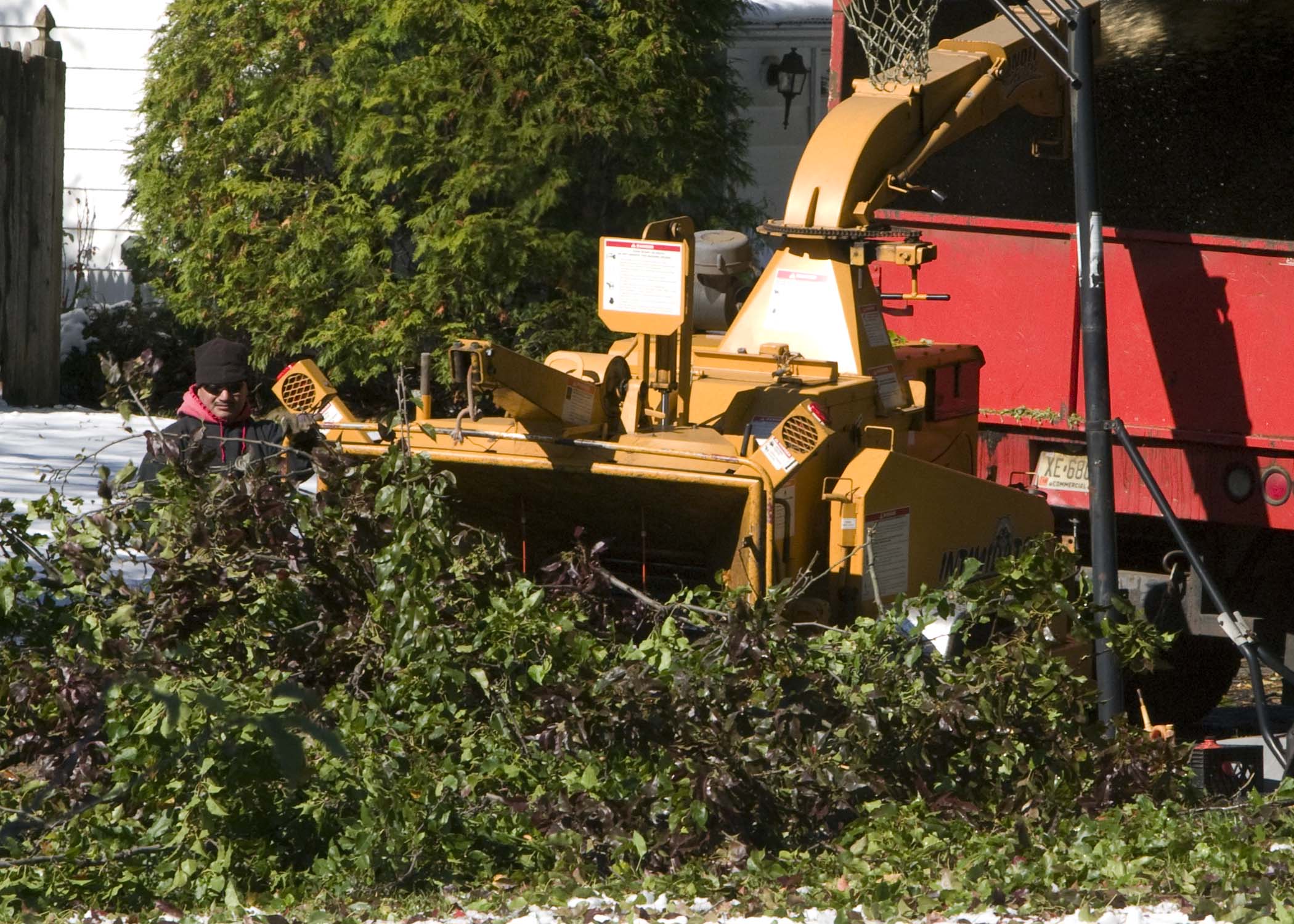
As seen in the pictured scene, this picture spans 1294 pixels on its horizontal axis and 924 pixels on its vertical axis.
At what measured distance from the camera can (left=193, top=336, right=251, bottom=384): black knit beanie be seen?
19.0 feet

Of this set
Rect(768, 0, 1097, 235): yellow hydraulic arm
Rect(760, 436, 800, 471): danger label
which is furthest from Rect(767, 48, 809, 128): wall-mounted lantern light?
Rect(760, 436, 800, 471): danger label

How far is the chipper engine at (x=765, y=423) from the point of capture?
16.5 feet

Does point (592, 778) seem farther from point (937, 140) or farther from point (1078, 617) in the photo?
point (937, 140)

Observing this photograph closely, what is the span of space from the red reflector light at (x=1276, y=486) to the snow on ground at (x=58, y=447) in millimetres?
5174

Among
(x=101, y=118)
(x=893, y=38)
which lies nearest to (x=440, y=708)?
(x=893, y=38)

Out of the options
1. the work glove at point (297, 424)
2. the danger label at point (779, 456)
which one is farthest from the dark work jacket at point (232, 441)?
the danger label at point (779, 456)

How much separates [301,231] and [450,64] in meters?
1.54

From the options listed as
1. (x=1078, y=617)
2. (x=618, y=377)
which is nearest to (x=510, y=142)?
(x=618, y=377)

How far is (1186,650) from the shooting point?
733cm

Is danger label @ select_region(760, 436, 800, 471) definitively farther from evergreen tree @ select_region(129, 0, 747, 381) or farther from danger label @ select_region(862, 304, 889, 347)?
evergreen tree @ select_region(129, 0, 747, 381)

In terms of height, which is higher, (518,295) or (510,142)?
(510,142)

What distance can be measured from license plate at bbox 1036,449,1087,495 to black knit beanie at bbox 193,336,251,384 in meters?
3.27

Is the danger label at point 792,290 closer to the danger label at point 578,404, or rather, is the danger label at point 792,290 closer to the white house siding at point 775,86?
the danger label at point 578,404

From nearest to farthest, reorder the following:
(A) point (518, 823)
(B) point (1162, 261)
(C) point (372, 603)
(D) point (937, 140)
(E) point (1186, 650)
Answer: (A) point (518, 823)
(C) point (372, 603)
(D) point (937, 140)
(B) point (1162, 261)
(E) point (1186, 650)
